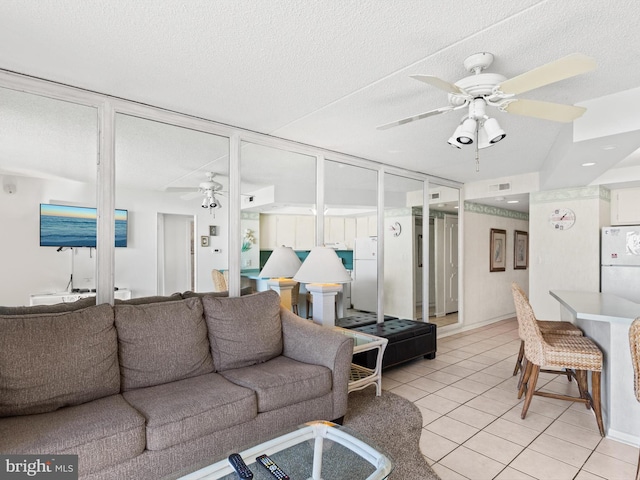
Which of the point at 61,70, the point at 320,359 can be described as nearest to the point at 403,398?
the point at 320,359

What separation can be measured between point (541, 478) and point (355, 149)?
3.08 metres

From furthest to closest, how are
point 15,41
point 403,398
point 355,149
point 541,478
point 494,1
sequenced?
point 355,149 < point 403,398 < point 541,478 < point 15,41 < point 494,1

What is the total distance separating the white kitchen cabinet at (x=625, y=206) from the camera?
4.81 meters

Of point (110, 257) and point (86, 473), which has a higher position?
point (110, 257)

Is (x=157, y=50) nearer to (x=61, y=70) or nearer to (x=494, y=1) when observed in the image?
(x=61, y=70)

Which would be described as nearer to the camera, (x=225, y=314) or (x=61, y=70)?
(x=61, y=70)

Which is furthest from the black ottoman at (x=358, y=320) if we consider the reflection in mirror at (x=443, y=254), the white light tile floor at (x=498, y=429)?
the reflection in mirror at (x=443, y=254)

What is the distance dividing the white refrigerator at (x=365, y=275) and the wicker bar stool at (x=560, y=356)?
172 cm

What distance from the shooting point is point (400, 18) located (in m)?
1.67

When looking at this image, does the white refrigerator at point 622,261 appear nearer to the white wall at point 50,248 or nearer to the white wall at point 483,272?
the white wall at point 483,272

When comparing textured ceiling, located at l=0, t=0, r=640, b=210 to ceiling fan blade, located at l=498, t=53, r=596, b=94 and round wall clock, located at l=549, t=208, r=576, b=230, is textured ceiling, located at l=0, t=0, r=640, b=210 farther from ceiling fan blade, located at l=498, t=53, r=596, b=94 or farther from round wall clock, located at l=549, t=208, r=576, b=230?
round wall clock, located at l=549, t=208, r=576, b=230

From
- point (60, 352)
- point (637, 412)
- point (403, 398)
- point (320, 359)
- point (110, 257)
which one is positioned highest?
point (110, 257)

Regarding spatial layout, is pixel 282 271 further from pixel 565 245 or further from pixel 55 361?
pixel 565 245

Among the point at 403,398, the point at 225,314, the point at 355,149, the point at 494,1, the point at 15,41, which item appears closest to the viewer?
the point at 494,1
